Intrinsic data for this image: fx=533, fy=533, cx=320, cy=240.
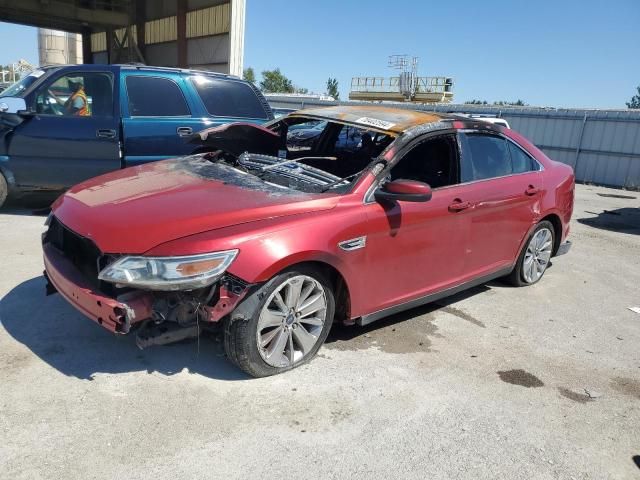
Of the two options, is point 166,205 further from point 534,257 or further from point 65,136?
point 65,136

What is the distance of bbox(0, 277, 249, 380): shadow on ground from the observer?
3.27 m

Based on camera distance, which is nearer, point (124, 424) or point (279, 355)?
point (124, 424)

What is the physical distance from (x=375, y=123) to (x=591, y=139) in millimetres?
14161

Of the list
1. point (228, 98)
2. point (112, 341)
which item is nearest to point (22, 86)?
point (228, 98)

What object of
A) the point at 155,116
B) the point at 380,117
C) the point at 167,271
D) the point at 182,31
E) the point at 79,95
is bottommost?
the point at 167,271

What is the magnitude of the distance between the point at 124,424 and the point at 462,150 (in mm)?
3128

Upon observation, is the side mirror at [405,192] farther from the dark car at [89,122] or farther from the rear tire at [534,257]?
the dark car at [89,122]

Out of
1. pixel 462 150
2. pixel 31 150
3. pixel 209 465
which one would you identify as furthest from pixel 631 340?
pixel 31 150

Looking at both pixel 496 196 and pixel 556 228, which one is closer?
pixel 496 196

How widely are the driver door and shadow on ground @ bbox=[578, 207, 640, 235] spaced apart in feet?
19.2

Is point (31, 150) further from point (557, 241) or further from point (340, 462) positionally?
point (557, 241)

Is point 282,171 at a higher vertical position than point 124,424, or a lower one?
higher

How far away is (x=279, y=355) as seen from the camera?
327 cm

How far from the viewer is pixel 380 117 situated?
420 cm
